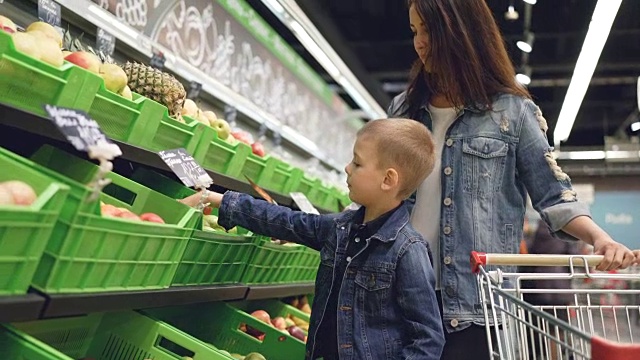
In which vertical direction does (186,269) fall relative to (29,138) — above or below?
below

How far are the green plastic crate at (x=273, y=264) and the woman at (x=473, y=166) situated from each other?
0.76 m

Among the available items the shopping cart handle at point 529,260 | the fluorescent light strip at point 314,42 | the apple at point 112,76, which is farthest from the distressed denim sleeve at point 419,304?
the fluorescent light strip at point 314,42

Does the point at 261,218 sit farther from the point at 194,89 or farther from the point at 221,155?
the point at 194,89

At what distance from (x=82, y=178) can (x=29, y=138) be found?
1.13 ft

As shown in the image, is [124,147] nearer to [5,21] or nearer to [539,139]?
[5,21]

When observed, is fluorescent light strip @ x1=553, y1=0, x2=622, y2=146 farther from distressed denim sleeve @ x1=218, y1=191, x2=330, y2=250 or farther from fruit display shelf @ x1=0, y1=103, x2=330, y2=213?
distressed denim sleeve @ x1=218, y1=191, x2=330, y2=250

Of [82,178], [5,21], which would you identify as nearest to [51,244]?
[82,178]

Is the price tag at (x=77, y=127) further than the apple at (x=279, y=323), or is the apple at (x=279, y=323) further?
the apple at (x=279, y=323)

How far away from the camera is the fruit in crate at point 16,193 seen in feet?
4.77

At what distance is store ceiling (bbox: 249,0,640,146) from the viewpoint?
8836 mm

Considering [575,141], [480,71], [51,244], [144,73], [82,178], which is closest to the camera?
[51,244]

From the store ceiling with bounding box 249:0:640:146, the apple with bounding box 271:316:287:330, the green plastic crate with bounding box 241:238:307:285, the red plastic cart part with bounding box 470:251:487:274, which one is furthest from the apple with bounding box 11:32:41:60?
the store ceiling with bounding box 249:0:640:146

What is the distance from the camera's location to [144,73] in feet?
8.95

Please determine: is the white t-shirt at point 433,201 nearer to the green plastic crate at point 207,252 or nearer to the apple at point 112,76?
the green plastic crate at point 207,252
